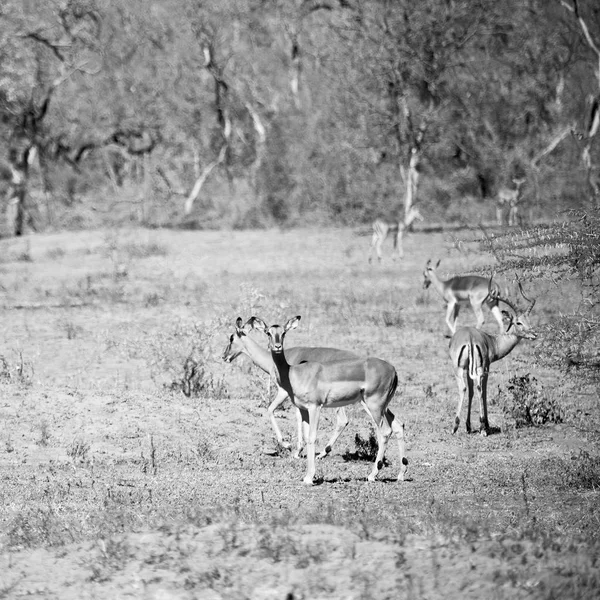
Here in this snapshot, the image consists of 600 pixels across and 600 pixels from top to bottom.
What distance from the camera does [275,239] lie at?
118 feet

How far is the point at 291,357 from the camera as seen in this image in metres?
12.2

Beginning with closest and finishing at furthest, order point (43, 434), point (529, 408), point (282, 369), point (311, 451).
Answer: point (311, 451) < point (282, 369) < point (43, 434) < point (529, 408)

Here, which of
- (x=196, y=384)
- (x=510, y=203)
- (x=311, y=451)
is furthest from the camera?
(x=510, y=203)

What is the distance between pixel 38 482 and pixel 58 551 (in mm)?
3164

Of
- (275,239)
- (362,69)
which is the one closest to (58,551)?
(275,239)

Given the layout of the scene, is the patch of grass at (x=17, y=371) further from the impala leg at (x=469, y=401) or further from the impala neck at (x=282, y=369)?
the impala leg at (x=469, y=401)

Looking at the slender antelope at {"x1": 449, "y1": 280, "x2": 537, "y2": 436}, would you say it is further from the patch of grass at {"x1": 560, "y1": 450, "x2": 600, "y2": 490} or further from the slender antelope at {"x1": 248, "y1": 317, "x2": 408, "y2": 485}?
the slender antelope at {"x1": 248, "y1": 317, "x2": 408, "y2": 485}

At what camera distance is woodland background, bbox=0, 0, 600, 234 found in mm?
38875

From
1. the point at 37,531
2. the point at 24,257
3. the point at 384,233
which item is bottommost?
the point at 37,531

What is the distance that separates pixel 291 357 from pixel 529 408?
3712mm

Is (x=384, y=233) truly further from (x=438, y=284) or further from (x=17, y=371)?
(x=17, y=371)

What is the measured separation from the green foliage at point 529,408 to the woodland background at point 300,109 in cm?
2160

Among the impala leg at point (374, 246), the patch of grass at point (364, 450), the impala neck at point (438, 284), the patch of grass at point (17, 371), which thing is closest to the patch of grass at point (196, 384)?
the patch of grass at point (17, 371)

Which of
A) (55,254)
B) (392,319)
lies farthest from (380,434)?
(55,254)
